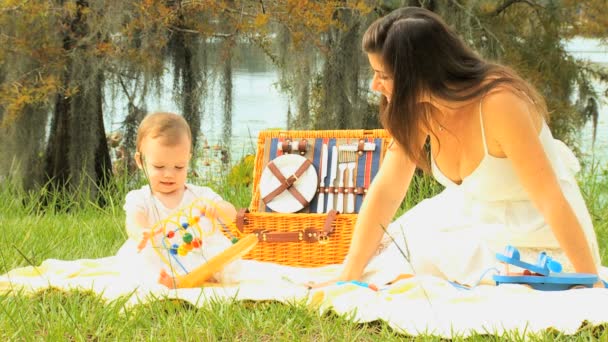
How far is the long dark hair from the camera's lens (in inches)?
92.6

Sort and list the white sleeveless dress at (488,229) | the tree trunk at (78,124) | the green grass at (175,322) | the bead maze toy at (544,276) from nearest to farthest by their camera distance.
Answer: the green grass at (175,322)
the bead maze toy at (544,276)
the white sleeveless dress at (488,229)
the tree trunk at (78,124)

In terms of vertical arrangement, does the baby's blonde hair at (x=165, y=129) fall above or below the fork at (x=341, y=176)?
above

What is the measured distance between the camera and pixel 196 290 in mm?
2357

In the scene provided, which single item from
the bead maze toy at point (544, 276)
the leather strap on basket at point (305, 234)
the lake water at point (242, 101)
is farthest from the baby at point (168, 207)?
the lake water at point (242, 101)

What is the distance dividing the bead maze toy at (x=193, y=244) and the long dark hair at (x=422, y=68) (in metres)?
0.63

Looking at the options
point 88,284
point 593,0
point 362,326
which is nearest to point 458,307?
point 362,326

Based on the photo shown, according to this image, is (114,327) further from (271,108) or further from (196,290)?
(271,108)

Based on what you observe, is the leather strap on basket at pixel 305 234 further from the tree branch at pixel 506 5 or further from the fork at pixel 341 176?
the tree branch at pixel 506 5

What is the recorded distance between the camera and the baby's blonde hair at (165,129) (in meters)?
2.58

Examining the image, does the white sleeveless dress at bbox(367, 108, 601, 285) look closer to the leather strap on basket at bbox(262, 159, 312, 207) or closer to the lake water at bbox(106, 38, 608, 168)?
the leather strap on basket at bbox(262, 159, 312, 207)

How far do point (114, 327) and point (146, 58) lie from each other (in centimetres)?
309

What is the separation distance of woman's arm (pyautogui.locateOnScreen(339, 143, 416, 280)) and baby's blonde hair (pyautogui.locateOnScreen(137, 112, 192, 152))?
62 centimetres

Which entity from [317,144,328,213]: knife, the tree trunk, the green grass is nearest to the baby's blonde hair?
the green grass

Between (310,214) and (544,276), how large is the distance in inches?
45.7
